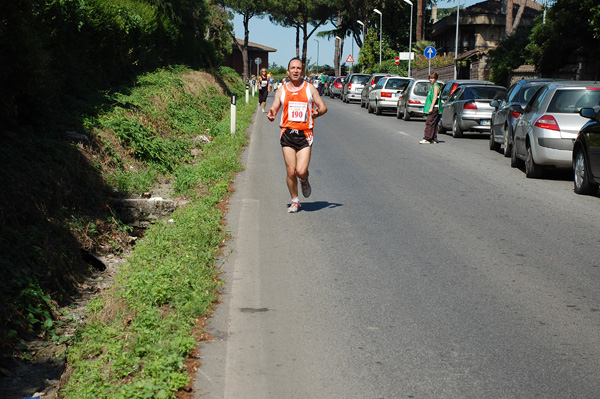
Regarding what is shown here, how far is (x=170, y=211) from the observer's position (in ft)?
33.8

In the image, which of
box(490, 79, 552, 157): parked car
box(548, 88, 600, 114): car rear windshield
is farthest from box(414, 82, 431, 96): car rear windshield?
box(548, 88, 600, 114): car rear windshield

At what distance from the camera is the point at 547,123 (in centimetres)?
1344

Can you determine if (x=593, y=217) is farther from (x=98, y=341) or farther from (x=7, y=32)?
(x=7, y=32)

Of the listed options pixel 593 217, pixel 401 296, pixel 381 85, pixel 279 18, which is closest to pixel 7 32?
pixel 401 296

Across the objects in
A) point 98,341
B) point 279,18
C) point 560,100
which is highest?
point 279,18

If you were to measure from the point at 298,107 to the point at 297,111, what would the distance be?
5 centimetres

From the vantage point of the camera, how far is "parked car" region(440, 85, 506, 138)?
853 inches

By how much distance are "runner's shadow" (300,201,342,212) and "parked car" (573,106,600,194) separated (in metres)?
3.95

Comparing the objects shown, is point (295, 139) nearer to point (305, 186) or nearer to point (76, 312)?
point (305, 186)

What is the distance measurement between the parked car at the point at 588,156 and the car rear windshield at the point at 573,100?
1.54 m

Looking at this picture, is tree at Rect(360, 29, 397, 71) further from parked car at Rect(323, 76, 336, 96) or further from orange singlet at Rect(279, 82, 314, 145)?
orange singlet at Rect(279, 82, 314, 145)

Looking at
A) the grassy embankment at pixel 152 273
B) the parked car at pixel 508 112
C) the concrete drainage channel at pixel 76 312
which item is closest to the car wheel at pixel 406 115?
the parked car at pixel 508 112

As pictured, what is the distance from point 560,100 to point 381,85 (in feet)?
64.6

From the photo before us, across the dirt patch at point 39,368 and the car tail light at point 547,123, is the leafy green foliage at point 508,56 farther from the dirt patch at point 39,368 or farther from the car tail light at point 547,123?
the dirt patch at point 39,368
